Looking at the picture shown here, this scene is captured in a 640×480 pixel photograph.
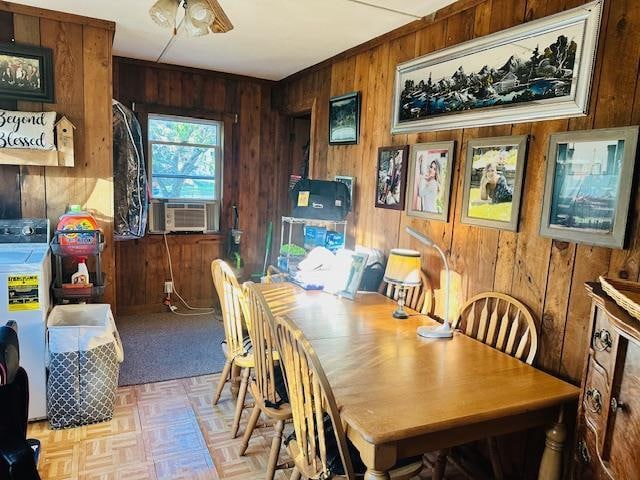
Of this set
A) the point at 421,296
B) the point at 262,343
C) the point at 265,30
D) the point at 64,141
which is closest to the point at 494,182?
the point at 421,296

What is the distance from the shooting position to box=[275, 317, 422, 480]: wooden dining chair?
54.0 inches

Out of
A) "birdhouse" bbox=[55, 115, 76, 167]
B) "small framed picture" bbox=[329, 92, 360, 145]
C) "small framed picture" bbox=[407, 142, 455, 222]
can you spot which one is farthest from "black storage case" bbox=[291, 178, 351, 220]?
"birdhouse" bbox=[55, 115, 76, 167]

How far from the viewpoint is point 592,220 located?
5.68 feet

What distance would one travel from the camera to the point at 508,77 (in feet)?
6.94

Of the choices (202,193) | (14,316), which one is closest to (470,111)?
(14,316)

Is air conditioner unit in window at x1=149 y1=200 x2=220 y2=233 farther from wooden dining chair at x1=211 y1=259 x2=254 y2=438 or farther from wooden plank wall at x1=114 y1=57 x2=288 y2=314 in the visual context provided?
wooden dining chair at x1=211 y1=259 x2=254 y2=438

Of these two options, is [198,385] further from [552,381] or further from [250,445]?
[552,381]

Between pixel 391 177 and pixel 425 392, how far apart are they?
5.49 feet

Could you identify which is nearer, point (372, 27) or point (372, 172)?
point (372, 27)

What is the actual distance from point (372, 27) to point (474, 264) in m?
1.66

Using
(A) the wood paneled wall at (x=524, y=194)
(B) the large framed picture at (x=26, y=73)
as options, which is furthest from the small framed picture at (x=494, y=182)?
(B) the large framed picture at (x=26, y=73)

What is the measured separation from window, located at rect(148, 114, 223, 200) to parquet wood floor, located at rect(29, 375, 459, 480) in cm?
220

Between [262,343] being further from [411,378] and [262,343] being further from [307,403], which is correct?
[411,378]

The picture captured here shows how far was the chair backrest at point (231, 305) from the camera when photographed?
2318 mm
